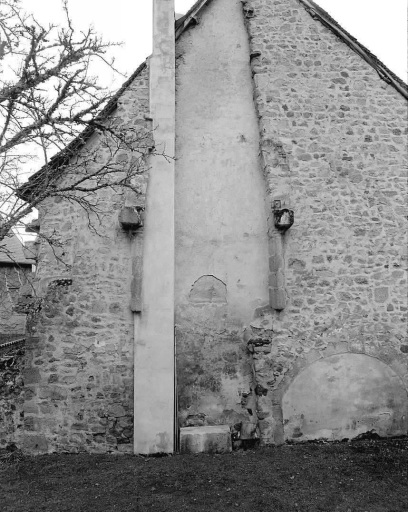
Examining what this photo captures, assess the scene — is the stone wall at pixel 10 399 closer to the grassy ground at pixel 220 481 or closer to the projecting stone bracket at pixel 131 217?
the grassy ground at pixel 220 481

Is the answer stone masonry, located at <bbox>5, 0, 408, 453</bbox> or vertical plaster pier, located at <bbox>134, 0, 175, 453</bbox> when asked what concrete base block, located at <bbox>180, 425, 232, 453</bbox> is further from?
stone masonry, located at <bbox>5, 0, 408, 453</bbox>

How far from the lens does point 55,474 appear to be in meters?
6.58

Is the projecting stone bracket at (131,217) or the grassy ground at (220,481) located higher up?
the projecting stone bracket at (131,217)

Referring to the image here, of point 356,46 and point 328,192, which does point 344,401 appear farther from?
point 356,46

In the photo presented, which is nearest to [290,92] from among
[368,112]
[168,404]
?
[368,112]

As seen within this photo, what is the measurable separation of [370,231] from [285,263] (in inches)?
62.8

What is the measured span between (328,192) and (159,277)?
10.6ft

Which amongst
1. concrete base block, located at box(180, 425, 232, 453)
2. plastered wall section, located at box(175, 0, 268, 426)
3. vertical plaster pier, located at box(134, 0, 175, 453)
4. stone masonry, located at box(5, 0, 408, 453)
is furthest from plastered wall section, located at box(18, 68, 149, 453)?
plastered wall section, located at box(175, 0, 268, 426)

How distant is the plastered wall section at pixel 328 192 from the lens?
8234mm

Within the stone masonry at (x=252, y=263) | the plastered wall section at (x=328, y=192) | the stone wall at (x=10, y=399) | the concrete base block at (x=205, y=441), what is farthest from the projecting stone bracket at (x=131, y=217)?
the concrete base block at (x=205, y=441)

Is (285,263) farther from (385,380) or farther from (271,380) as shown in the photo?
(385,380)

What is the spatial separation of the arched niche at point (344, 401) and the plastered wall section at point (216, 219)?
812mm

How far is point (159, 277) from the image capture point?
7934 mm

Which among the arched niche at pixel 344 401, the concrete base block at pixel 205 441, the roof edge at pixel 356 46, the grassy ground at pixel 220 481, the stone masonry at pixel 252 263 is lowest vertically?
the grassy ground at pixel 220 481
